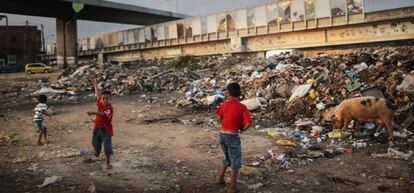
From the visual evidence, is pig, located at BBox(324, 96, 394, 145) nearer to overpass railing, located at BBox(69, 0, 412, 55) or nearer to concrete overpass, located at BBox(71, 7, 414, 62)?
concrete overpass, located at BBox(71, 7, 414, 62)

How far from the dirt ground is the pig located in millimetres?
569

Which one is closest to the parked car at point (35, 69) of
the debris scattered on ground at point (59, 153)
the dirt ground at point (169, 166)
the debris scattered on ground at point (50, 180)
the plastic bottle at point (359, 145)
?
the dirt ground at point (169, 166)

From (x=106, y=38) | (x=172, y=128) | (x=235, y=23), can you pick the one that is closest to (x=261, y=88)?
(x=172, y=128)

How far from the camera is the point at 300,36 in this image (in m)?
25.9

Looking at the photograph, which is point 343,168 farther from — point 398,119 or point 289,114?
point 289,114

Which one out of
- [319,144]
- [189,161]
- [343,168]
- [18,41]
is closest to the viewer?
[343,168]

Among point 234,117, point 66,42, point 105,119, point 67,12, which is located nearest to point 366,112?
point 234,117

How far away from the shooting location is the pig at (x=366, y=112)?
6949 millimetres

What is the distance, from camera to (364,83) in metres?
9.88

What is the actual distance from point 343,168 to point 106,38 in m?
42.9

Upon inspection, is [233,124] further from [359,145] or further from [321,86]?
[321,86]

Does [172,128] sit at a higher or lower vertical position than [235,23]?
lower

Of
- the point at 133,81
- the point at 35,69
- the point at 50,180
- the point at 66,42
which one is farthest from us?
the point at 66,42

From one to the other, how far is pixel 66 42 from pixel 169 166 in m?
35.9
